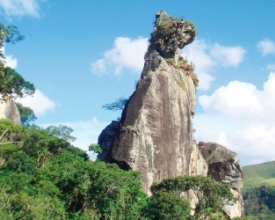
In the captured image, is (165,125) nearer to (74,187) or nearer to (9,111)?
(74,187)

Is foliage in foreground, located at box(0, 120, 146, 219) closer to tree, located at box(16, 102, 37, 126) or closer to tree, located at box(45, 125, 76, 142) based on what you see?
tree, located at box(45, 125, 76, 142)

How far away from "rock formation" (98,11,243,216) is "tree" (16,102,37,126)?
17.9 metres

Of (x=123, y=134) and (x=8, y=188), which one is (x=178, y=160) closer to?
(x=123, y=134)

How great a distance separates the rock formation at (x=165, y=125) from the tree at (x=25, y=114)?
1793cm

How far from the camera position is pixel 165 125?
31.6 m

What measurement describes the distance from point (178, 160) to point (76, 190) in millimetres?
8982

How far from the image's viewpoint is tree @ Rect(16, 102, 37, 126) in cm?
5378

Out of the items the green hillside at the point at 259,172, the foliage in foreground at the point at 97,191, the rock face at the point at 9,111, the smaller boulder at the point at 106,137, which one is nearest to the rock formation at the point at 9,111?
the rock face at the point at 9,111

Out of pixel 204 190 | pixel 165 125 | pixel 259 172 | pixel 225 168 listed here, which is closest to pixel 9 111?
pixel 165 125

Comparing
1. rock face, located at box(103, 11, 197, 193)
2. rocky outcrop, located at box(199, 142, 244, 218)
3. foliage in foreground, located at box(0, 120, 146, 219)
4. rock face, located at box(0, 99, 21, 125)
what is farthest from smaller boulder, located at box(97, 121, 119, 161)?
foliage in foreground, located at box(0, 120, 146, 219)

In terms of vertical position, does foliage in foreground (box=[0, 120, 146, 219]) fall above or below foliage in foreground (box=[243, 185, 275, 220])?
below

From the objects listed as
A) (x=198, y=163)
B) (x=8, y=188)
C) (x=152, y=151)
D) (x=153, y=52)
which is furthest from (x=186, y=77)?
(x=8, y=188)

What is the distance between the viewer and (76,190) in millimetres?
25453

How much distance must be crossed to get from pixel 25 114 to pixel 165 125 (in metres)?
27.8
